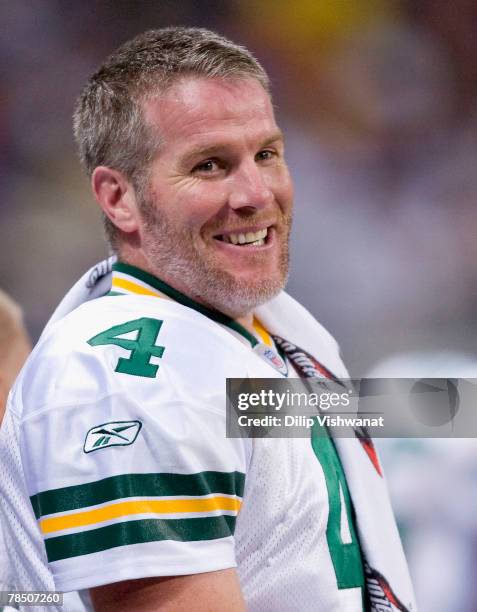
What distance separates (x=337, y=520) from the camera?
4.25 feet

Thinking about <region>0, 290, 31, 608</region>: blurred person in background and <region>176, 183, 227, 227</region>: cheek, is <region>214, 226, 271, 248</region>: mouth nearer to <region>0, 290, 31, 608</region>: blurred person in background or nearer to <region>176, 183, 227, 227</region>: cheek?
<region>176, 183, 227, 227</region>: cheek

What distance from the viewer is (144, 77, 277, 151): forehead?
134 cm

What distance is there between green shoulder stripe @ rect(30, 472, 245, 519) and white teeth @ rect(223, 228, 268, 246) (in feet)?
1.40

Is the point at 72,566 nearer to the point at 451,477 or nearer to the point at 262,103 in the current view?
the point at 262,103

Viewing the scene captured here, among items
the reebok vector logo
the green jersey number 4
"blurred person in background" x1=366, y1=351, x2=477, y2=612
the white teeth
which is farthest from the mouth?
"blurred person in background" x1=366, y1=351, x2=477, y2=612

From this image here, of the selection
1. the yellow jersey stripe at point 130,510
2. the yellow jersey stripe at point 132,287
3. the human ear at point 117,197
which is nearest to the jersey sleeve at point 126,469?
the yellow jersey stripe at point 130,510

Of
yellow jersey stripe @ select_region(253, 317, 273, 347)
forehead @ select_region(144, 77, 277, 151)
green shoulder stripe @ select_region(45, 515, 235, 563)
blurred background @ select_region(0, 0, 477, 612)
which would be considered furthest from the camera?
blurred background @ select_region(0, 0, 477, 612)

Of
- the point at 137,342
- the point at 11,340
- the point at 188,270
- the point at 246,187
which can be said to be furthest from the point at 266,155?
the point at 11,340

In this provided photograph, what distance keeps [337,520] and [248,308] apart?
37cm

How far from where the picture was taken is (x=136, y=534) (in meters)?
1.09

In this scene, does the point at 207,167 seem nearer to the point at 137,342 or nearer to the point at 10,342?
the point at 137,342

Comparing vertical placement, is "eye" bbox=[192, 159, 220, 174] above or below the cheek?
above

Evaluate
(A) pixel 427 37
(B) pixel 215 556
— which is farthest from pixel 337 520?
(A) pixel 427 37

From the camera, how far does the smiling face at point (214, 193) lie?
4.43 feet
